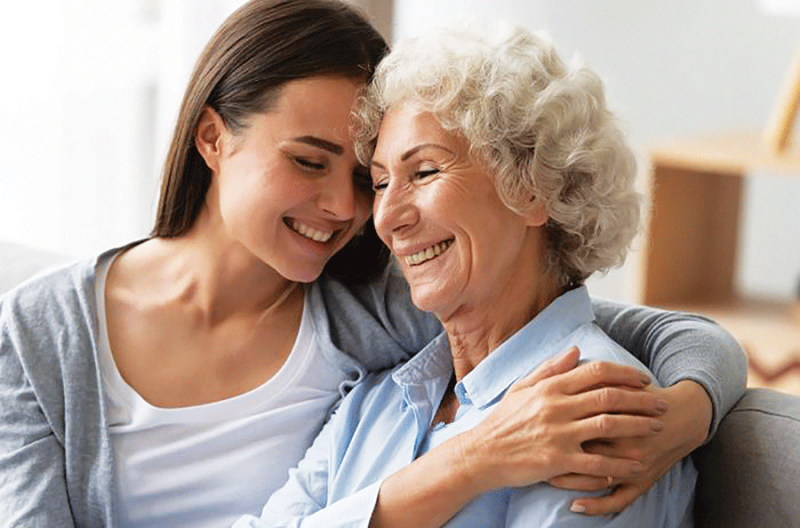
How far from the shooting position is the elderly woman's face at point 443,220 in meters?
1.70

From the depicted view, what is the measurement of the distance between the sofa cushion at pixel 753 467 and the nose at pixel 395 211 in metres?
0.51

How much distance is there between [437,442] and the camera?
5.77ft

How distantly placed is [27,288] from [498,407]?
32.4 inches

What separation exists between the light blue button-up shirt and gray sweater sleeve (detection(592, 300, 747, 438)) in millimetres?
93

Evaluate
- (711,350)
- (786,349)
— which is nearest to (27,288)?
(711,350)

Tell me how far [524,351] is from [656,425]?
0.78 feet

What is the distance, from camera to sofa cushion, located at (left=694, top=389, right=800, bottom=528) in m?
1.70

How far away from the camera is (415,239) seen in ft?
5.67

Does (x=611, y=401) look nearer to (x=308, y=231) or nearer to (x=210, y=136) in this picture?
(x=308, y=231)

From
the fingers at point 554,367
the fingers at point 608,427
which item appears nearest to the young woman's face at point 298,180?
the fingers at point 554,367

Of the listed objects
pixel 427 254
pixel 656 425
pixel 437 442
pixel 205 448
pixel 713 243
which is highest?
pixel 427 254

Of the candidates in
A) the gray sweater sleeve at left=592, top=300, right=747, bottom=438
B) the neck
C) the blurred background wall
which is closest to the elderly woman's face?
the gray sweater sleeve at left=592, top=300, right=747, bottom=438

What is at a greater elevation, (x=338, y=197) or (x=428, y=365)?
(x=338, y=197)

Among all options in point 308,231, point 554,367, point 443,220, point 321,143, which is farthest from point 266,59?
point 554,367
